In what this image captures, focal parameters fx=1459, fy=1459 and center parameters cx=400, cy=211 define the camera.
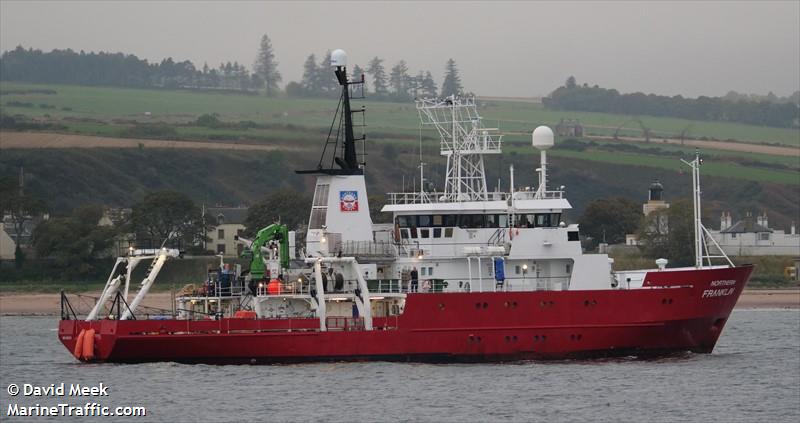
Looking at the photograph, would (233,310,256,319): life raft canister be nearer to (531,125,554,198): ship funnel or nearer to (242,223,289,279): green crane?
(242,223,289,279): green crane

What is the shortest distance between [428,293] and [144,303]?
88.0ft

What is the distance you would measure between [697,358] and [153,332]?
1418 cm

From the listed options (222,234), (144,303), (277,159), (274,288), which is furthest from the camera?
(277,159)

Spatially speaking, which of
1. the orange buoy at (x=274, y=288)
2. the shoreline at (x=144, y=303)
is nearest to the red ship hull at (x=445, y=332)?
the orange buoy at (x=274, y=288)

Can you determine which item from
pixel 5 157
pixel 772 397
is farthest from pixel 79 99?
pixel 772 397

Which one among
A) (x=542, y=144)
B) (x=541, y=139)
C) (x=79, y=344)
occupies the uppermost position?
(x=541, y=139)

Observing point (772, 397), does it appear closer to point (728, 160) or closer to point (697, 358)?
point (697, 358)

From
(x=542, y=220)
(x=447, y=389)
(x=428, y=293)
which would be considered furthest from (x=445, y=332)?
Result: (x=542, y=220)

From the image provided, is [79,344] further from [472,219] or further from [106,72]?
[106,72]

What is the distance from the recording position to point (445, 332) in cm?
3697

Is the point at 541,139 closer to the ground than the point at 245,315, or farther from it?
farther from it

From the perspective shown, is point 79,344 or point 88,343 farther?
point 79,344

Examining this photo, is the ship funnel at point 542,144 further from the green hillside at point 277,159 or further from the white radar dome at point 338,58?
the green hillside at point 277,159

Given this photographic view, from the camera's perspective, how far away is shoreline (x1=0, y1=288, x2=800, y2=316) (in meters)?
61.3
